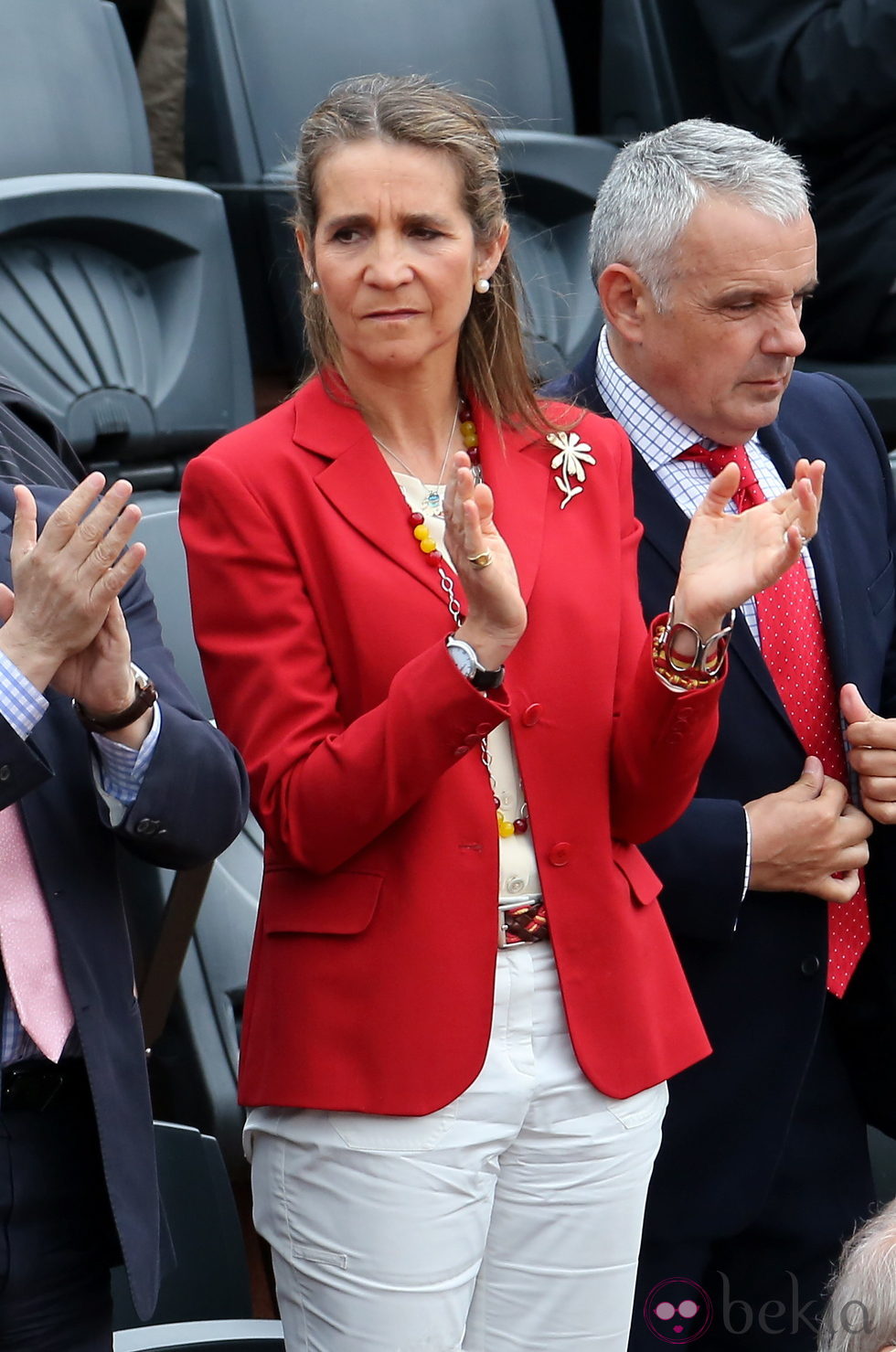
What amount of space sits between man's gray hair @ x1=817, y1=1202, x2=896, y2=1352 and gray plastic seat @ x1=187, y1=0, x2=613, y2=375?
1.67 meters

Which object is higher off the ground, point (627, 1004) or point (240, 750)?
point (240, 750)

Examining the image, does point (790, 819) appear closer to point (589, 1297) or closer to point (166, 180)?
point (589, 1297)

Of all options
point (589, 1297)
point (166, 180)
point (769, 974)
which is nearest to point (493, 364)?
point (769, 974)

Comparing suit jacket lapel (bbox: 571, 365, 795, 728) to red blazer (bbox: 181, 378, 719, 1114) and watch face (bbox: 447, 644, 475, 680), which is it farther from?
watch face (bbox: 447, 644, 475, 680)

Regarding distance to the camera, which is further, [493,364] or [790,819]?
[790,819]

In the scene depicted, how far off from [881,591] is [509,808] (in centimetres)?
67

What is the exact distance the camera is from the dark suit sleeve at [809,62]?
295cm

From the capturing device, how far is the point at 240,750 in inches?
59.9

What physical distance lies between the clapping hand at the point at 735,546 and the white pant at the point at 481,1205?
0.33 m

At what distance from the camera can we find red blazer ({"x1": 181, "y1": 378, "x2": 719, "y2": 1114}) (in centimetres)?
145

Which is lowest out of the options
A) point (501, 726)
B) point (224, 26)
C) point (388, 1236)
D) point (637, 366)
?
point (388, 1236)

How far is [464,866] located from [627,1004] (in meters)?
0.20

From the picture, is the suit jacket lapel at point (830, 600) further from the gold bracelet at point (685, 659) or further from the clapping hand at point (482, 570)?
the clapping hand at point (482, 570)

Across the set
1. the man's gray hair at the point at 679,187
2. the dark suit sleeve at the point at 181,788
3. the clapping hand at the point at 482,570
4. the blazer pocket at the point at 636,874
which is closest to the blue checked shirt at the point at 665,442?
the man's gray hair at the point at 679,187
